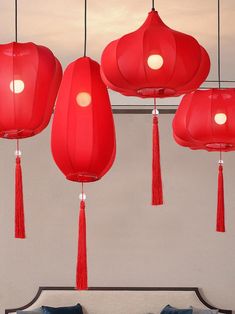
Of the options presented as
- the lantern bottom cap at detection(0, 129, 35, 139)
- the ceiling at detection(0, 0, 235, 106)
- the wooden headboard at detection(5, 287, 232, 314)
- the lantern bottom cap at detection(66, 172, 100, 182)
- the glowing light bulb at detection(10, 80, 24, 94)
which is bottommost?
the wooden headboard at detection(5, 287, 232, 314)

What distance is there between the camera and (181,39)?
4012 mm

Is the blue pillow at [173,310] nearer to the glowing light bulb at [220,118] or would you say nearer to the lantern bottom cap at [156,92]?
the glowing light bulb at [220,118]

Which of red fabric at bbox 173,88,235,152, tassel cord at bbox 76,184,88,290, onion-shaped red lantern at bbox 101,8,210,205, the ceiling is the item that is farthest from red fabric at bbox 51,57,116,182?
the ceiling

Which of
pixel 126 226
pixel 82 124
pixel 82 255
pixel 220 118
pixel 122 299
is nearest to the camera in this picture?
pixel 82 124

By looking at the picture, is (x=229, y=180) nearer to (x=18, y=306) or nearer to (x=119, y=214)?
(x=119, y=214)

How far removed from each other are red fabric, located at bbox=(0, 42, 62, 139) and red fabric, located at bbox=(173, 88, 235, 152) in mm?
1326

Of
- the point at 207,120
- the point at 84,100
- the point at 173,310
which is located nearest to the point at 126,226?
the point at 173,310

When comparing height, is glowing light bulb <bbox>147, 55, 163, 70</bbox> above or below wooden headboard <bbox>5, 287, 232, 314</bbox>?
above

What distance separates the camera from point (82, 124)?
4.15 m

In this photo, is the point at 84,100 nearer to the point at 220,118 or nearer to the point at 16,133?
the point at 16,133

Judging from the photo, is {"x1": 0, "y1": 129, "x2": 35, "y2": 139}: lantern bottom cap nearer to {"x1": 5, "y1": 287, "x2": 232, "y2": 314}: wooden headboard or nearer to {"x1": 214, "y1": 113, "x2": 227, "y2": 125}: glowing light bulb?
{"x1": 214, "y1": 113, "x2": 227, "y2": 125}: glowing light bulb

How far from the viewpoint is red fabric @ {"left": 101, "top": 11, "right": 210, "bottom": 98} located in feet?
13.0

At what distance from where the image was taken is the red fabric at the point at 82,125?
4148 millimetres

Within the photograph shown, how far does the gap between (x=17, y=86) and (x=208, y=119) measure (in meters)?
1.51
